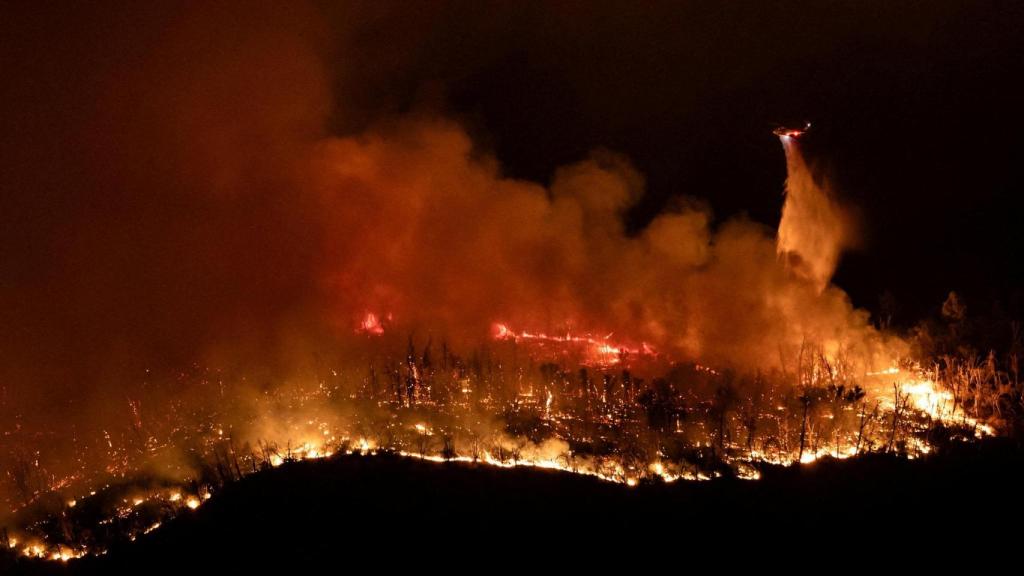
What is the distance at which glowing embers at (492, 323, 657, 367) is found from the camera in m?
9.87

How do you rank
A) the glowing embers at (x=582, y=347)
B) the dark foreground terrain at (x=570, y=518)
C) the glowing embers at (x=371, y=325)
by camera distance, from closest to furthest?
the dark foreground terrain at (x=570, y=518)
the glowing embers at (x=582, y=347)
the glowing embers at (x=371, y=325)

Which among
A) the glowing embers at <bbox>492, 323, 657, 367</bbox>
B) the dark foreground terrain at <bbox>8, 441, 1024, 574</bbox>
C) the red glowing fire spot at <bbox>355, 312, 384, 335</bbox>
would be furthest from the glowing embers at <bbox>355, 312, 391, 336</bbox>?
the dark foreground terrain at <bbox>8, 441, 1024, 574</bbox>

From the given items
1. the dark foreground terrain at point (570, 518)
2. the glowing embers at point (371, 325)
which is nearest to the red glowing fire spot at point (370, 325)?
the glowing embers at point (371, 325)

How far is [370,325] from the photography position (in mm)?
11133

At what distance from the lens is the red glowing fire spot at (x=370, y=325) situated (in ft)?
36.2

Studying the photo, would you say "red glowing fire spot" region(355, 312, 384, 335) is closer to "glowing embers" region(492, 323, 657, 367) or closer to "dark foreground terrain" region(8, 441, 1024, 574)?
"glowing embers" region(492, 323, 657, 367)

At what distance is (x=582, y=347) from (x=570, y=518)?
159 inches

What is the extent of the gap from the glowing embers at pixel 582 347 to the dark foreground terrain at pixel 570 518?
10.1 feet

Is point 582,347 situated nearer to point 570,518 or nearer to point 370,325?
point 370,325

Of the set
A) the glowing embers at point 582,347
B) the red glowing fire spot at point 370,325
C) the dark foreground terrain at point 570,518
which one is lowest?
the dark foreground terrain at point 570,518

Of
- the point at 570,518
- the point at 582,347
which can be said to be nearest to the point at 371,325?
the point at 582,347

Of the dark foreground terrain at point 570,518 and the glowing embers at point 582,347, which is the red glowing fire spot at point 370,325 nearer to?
the glowing embers at point 582,347

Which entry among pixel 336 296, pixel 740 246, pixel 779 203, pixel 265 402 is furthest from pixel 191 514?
pixel 779 203

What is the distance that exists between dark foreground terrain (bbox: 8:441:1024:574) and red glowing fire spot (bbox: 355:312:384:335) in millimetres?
3975
